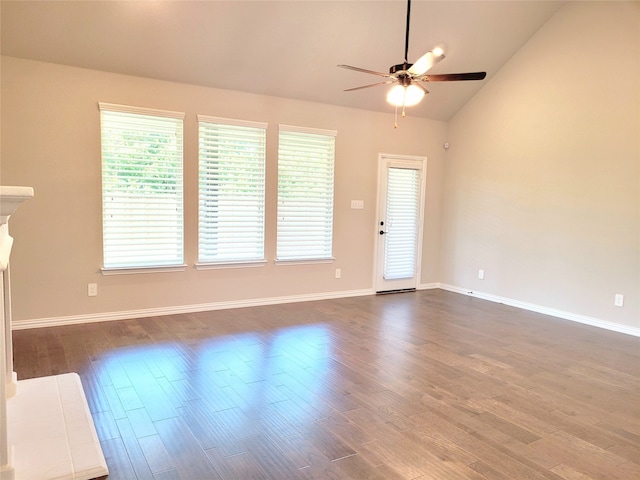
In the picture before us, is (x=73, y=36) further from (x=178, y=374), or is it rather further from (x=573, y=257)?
(x=573, y=257)

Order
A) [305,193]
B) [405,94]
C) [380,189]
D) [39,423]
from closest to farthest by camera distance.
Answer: [39,423] → [405,94] → [305,193] → [380,189]

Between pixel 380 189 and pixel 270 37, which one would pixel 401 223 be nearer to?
pixel 380 189

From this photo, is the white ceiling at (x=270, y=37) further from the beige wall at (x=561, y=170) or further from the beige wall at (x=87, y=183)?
the beige wall at (x=561, y=170)

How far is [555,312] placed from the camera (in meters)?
5.31

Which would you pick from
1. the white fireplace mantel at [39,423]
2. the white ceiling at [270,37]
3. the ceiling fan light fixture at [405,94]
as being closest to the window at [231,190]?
the white ceiling at [270,37]

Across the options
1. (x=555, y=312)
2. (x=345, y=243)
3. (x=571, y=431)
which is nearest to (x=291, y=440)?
(x=571, y=431)

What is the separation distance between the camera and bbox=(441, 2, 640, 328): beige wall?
464 cm

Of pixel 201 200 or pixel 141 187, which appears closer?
pixel 141 187

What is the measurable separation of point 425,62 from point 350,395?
245 centimetres

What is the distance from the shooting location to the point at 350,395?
301 centimetres

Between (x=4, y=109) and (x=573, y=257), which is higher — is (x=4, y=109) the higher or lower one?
the higher one

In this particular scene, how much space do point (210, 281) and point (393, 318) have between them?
220cm

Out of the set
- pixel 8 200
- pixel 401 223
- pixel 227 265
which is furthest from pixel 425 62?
pixel 401 223

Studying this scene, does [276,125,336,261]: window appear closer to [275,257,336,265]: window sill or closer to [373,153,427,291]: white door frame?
[275,257,336,265]: window sill
